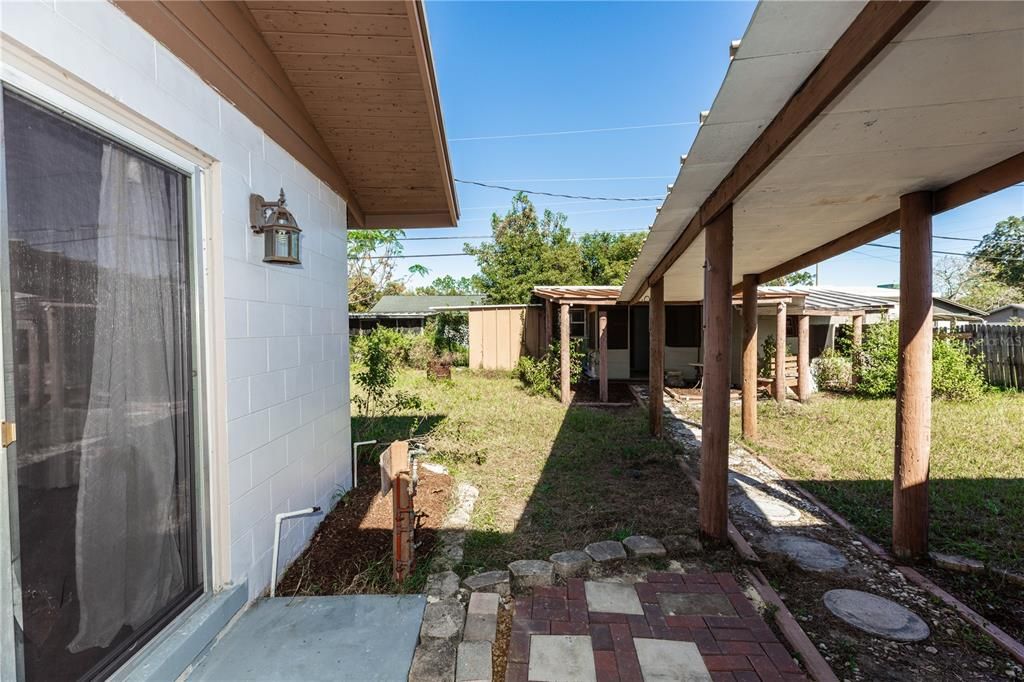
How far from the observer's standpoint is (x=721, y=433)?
10.5 ft

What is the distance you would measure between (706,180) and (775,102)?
88cm

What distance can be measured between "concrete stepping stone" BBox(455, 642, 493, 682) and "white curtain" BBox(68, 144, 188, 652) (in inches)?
49.0

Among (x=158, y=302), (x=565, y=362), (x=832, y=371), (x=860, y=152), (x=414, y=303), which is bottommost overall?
(x=832, y=371)

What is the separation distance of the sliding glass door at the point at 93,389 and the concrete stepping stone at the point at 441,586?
1.11m

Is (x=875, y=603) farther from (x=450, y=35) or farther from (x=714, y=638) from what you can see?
(x=450, y=35)

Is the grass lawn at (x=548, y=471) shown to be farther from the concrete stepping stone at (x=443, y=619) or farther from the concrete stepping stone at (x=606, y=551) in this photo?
the concrete stepping stone at (x=443, y=619)

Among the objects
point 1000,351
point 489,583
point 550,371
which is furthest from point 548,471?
point 1000,351

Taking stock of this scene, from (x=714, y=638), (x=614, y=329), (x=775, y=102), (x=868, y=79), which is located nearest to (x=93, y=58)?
(x=775, y=102)

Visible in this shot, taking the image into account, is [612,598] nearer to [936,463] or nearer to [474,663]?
[474,663]

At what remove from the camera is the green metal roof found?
21719 mm

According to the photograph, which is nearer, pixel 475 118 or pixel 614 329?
pixel 614 329

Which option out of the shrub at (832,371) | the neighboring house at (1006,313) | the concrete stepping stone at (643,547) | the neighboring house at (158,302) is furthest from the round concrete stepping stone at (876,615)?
the neighboring house at (1006,313)

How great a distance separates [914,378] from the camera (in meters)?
2.92

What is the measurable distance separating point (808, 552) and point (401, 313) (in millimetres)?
19397
